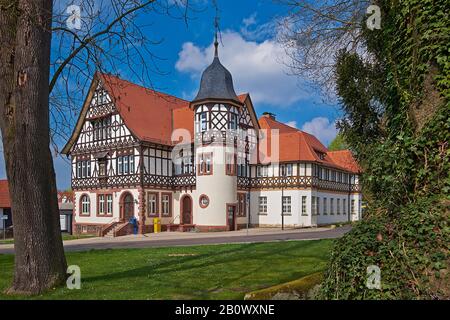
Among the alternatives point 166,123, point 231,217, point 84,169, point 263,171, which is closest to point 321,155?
point 263,171

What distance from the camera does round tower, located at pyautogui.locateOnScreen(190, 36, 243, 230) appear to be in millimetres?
31547

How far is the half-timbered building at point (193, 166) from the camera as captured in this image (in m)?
31.8

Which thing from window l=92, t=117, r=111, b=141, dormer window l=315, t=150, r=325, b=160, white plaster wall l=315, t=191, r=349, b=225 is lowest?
white plaster wall l=315, t=191, r=349, b=225

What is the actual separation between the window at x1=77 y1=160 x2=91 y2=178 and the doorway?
187 inches

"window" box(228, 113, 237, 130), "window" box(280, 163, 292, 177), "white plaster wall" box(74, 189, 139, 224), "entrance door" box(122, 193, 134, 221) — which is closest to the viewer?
"window" box(228, 113, 237, 130)

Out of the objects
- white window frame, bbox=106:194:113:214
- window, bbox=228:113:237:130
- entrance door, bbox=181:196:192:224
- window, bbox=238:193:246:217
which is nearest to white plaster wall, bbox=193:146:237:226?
window, bbox=228:113:237:130

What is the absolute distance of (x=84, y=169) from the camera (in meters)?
36.2

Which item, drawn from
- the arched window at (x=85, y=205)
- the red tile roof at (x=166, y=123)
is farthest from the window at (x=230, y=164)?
the arched window at (x=85, y=205)

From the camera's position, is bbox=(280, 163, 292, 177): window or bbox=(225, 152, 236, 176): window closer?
bbox=(225, 152, 236, 176): window

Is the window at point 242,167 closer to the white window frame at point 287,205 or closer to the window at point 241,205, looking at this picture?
the window at point 241,205

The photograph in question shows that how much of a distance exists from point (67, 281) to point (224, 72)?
85.4 feet

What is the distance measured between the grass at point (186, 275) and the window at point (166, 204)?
67.6 feet

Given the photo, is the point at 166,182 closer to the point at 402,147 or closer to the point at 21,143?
the point at 21,143

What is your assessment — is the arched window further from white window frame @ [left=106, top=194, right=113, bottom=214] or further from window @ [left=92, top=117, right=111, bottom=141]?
window @ [left=92, top=117, right=111, bottom=141]
